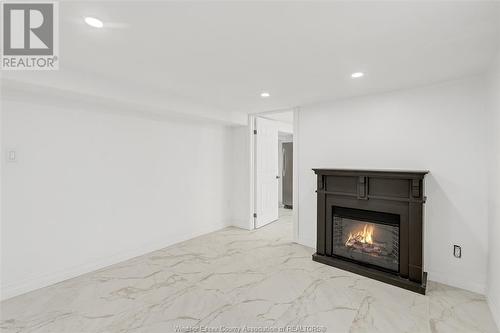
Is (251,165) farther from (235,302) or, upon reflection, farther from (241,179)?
(235,302)

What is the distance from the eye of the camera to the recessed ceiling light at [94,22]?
160 centimetres

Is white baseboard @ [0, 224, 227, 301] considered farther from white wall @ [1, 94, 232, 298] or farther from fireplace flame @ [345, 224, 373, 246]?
fireplace flame @ [345, 224, 373, 246]

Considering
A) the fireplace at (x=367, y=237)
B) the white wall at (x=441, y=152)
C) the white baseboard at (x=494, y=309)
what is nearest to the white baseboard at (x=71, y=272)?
the fireplace at (x=367, y=237)

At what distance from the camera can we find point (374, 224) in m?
3.10

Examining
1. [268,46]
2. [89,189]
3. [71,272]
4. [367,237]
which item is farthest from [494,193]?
[71,272]

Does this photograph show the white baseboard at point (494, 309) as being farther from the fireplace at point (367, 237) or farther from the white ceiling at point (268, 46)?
the white ceiling at point (268, 46)

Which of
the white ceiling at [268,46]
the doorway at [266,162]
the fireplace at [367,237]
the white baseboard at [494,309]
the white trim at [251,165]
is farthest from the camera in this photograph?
the doorway at [266,162]

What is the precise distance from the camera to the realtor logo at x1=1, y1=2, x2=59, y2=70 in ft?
5.10

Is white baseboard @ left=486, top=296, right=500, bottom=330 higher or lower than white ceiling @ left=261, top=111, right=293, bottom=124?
lower

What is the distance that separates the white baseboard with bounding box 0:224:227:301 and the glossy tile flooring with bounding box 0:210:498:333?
9cm

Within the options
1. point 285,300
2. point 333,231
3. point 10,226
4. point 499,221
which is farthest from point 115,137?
point 499,221

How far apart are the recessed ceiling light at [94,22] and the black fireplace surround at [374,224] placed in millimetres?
2788

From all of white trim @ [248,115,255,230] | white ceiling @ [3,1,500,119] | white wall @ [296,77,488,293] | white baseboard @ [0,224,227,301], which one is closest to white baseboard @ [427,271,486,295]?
white wall @ [296,77,488,293]

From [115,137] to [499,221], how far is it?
4147 millimetres
